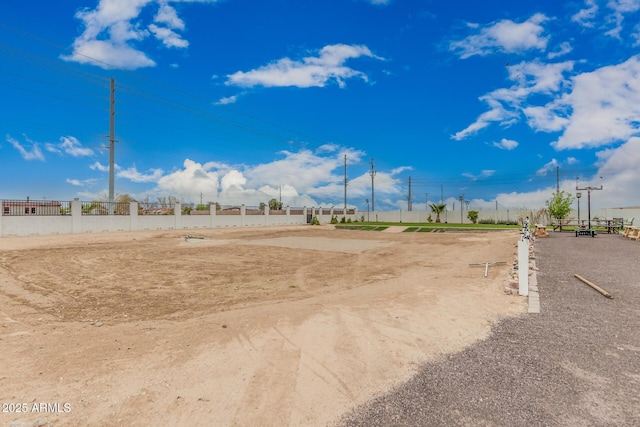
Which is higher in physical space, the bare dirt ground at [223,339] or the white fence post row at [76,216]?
the white fence post row at [76,216]

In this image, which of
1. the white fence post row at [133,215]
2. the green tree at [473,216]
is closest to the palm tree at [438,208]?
the green tree at [473,216]

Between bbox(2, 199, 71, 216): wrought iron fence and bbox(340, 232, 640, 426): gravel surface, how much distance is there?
2520 centimetres

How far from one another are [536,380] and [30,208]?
86.9ft

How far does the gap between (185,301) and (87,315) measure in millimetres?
1586

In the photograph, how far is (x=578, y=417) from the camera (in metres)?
2.54

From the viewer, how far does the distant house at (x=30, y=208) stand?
758 inches

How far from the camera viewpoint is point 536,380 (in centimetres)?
310

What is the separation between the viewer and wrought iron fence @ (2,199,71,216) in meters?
19.3

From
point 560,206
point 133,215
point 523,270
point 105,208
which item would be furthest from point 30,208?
point 560,206

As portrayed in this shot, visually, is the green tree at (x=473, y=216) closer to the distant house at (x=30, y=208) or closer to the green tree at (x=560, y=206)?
the green tree at (x=560, y=206)

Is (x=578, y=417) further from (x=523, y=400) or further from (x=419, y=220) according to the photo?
(x=419, y=220)

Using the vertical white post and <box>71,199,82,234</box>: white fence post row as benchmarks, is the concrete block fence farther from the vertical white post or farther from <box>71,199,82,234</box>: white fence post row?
the vertical white post

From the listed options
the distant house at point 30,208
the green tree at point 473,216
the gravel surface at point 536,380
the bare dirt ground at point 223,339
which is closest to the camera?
the gravel surface at point 536,380

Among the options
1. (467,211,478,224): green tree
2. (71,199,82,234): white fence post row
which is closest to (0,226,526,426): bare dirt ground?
(71,199,82,234): white fence post row
